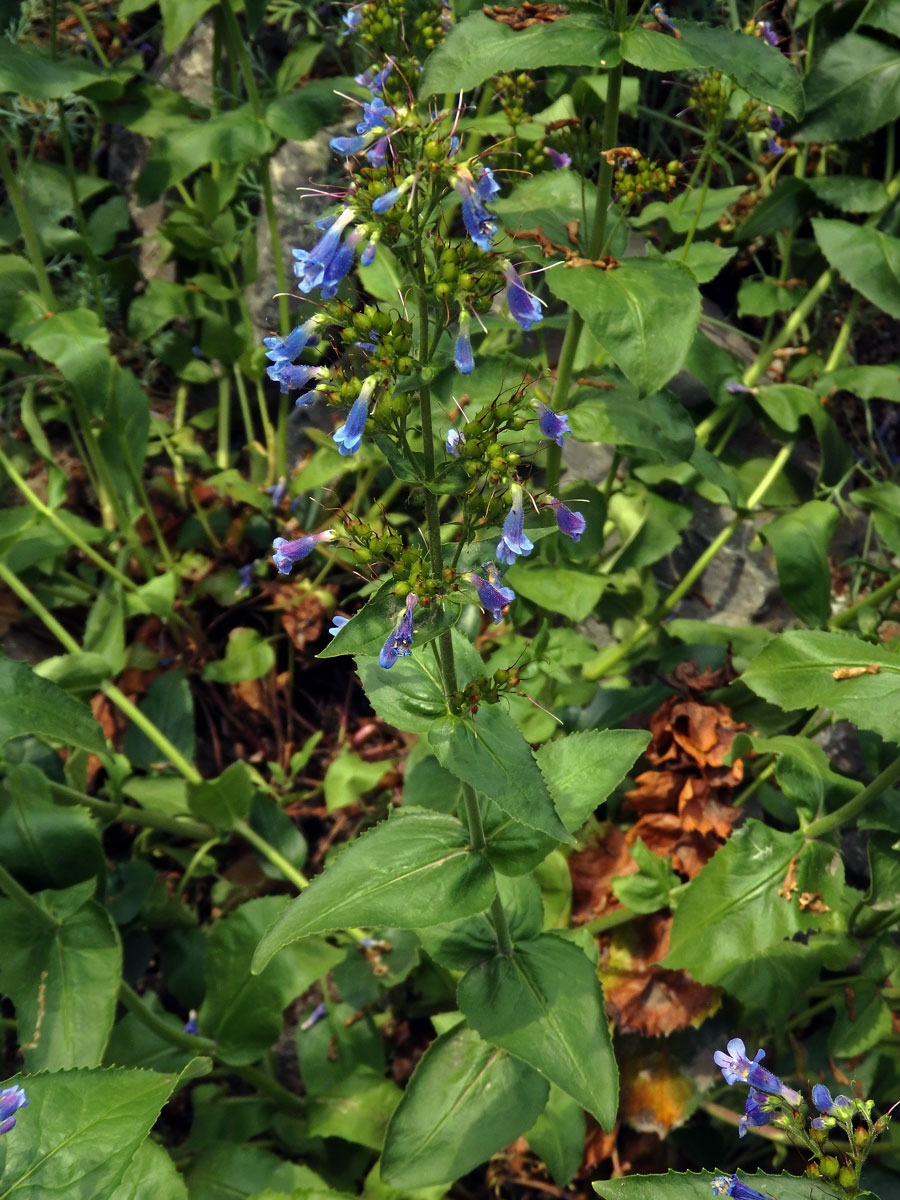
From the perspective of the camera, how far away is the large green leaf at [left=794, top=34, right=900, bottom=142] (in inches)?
165

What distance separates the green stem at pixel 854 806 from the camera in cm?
308

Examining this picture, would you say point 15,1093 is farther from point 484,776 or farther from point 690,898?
point 690,898

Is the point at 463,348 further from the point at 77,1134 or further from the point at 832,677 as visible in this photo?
the point at 77,1134

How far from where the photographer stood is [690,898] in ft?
10.8

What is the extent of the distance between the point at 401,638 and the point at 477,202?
0.90m

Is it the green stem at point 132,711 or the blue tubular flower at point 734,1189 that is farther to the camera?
the green stem at point 132,711

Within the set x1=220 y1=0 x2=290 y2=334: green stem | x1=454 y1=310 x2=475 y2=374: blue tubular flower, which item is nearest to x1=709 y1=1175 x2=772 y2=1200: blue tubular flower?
x1=454 y1=310 x2=475 y2=374: blue tubular flower

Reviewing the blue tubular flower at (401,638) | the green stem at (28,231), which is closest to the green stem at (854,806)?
the blue tubular flower at (401,638)

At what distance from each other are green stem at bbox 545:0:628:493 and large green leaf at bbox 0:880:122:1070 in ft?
6.63

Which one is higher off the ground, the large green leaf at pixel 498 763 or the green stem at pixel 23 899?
the large green leaf at pixel 498 763

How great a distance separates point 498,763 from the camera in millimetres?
2404

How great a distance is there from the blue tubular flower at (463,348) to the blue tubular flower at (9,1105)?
179 centimetres

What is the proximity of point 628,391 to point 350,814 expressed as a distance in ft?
7.37

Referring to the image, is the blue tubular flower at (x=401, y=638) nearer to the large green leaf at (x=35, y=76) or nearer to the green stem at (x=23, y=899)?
the green stem at (x=23, y=899)
